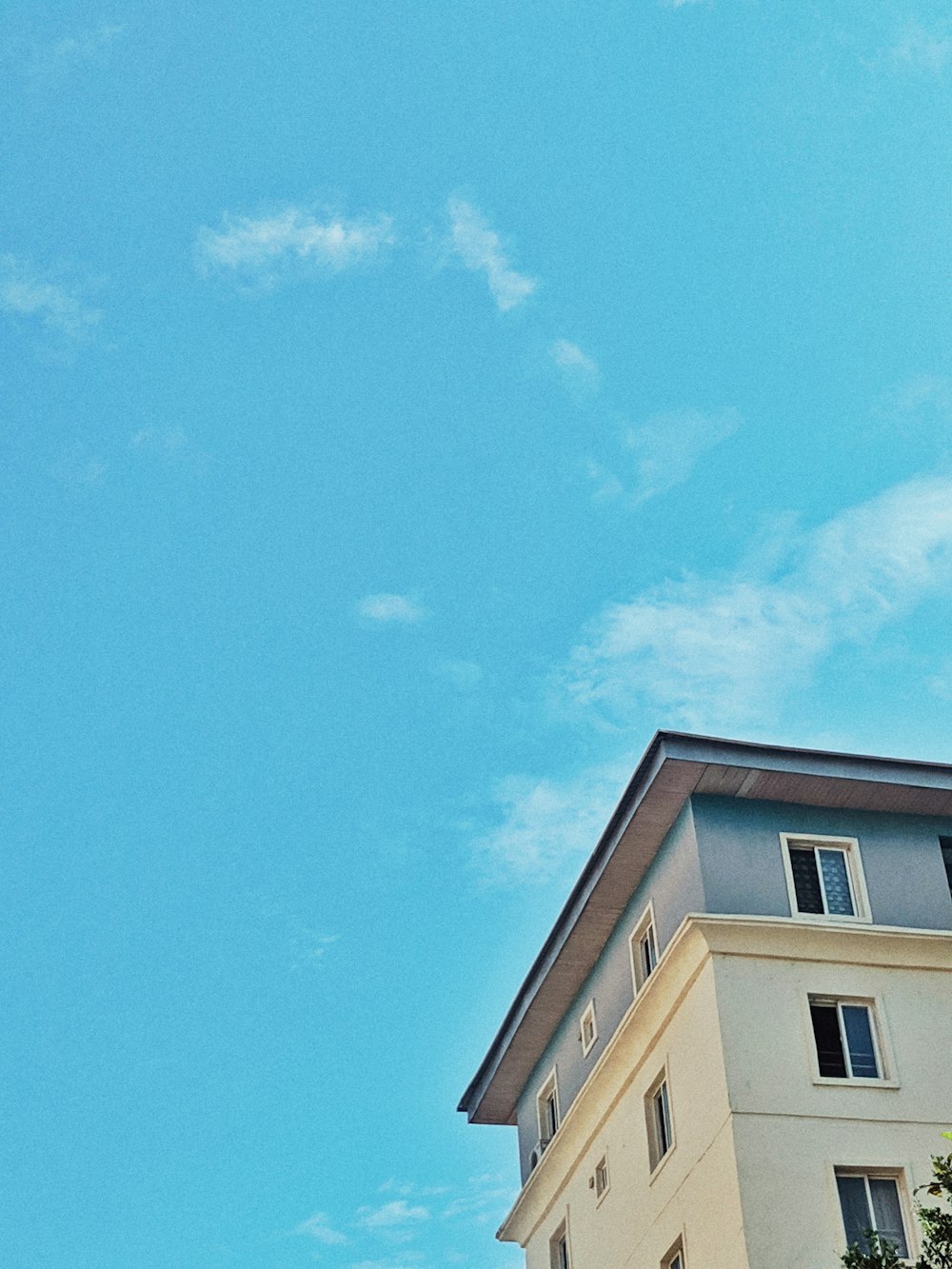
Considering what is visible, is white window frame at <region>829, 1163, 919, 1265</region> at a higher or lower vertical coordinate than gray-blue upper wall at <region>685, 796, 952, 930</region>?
lower

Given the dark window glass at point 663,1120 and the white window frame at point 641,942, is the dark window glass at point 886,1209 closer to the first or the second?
the dark window glass at point 663,1120

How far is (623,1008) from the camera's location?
131 ft

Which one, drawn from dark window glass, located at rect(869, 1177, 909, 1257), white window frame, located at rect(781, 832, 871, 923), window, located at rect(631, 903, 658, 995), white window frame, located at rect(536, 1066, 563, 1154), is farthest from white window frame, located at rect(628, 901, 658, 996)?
dark window glass, located at rect(869, 1177, 909, 1257)

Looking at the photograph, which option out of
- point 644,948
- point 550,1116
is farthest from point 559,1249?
point 644,948

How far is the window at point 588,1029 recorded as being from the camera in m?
41.7

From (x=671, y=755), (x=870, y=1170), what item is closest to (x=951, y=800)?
(x=671, y=755)

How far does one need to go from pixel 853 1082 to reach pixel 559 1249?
1177 cm

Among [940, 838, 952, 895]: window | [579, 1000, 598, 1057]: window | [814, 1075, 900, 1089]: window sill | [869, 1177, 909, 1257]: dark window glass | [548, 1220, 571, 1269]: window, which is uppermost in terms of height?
[940, 838, 952, 895]: window

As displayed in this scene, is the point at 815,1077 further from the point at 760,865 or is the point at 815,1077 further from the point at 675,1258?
the point at 760,865

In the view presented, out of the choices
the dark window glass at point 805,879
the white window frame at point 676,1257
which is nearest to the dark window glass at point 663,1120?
the white window frame at point 676,1257

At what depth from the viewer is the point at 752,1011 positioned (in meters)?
35.0

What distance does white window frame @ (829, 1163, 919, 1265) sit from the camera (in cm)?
3225

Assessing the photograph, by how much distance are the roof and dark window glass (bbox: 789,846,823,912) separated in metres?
1.25

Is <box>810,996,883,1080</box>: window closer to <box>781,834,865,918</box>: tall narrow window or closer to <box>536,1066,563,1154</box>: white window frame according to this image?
<box>781,834,865,918</box>: tall narrow window
